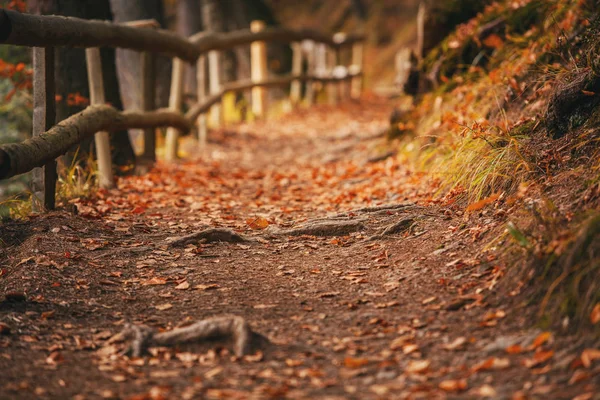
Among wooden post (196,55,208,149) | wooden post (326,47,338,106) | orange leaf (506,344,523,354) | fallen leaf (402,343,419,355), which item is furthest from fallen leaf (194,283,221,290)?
wooden post (326,47,338,106)

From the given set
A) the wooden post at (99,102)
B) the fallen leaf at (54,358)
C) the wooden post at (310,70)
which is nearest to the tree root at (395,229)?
the fallen leaf at (54,358)

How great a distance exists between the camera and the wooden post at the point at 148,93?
28.9 feet

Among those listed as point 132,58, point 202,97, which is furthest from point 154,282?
point 132,58

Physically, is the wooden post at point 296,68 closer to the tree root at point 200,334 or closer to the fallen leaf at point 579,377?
the tree root at point 200,334

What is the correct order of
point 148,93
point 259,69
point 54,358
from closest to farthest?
point 54,358, point 148,93, point 259,69

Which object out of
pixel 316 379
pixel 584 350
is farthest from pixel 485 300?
pixel 316 379

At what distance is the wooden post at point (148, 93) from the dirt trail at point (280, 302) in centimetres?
172

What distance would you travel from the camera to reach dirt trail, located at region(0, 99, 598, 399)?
3.41 metres

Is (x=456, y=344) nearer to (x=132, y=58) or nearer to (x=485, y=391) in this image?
(x=485, y=391)

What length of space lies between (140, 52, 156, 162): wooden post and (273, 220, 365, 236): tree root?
3.57 metres

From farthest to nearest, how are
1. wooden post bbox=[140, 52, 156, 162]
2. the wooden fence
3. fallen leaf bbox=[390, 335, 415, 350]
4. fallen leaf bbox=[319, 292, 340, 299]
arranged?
wooden post bbox=[140, 52, 156, 162], the wooden fence, fallen leaf bbox=[319, 292, 340, 299], fallen leaf bbox=[390, 335, 415, 350]

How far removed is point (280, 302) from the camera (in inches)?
178

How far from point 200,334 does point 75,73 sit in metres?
4.46

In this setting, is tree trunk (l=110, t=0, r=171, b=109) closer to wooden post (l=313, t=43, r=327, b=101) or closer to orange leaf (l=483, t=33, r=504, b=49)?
orange leaf (l=483, t=33, r=504, b=49)
